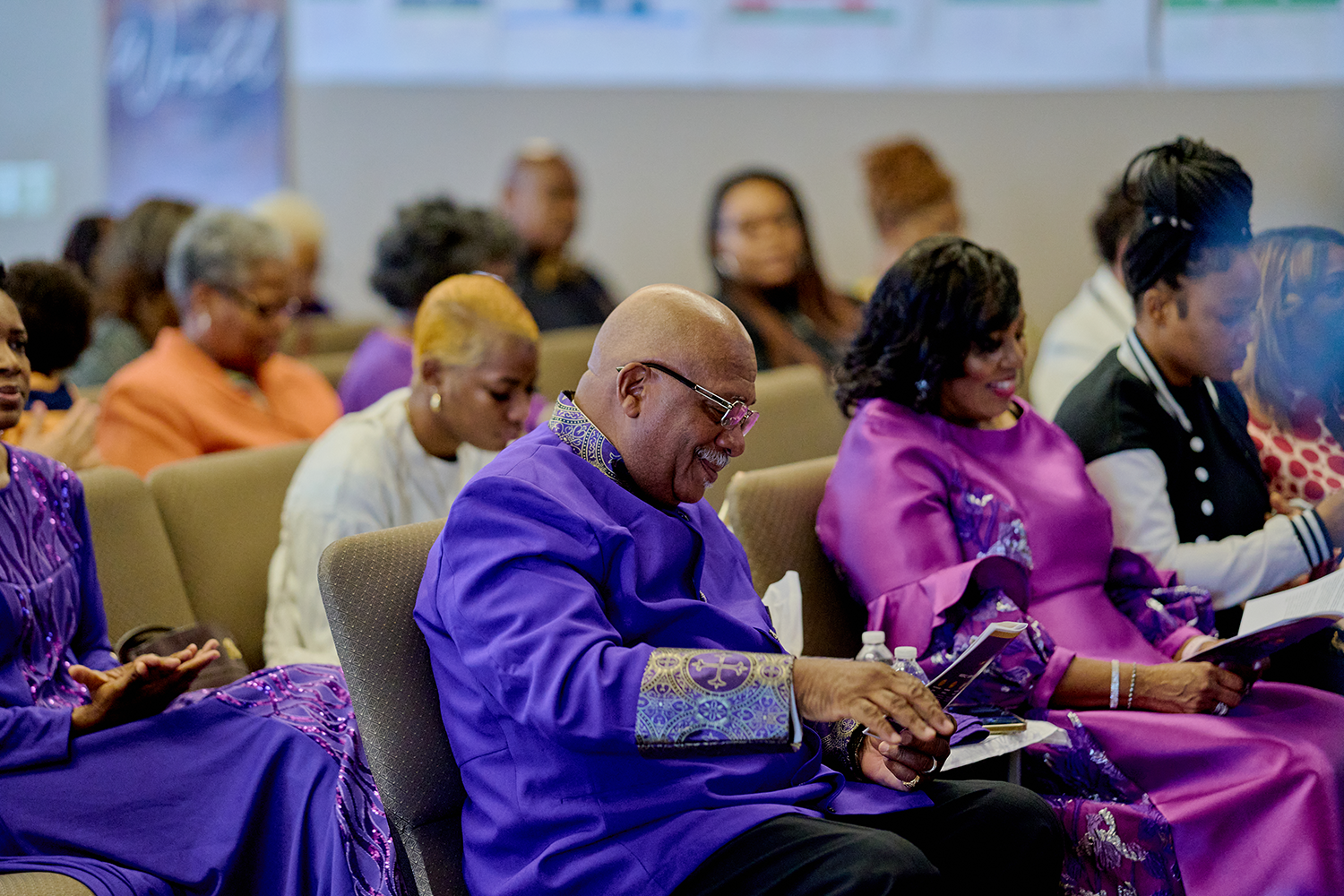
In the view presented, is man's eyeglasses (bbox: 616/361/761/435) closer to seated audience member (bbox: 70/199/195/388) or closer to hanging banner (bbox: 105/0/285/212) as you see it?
seated audience member (bbox: 70/199/195/388)

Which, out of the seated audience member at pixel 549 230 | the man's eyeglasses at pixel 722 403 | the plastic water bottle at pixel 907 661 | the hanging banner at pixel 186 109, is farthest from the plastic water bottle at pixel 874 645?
the hanging banner at pixel 186 109

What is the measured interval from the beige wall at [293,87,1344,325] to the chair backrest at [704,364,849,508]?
2.14 meters

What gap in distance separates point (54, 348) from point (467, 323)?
901 mm

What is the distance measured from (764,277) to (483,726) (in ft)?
10.2

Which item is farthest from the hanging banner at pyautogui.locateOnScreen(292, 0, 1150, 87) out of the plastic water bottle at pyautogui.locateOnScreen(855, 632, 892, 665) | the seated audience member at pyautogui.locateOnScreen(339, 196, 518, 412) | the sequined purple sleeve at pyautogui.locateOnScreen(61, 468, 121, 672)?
the sequined purple sleeve at pyautogui.locateOnScreen(61, 468, 121, 672)

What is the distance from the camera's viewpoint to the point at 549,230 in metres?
5.70

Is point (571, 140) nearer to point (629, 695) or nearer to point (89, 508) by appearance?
point (89, 508)

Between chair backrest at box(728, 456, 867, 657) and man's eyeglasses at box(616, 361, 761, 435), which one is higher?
man's eyeglasses at box(616, 361, 761, 435)

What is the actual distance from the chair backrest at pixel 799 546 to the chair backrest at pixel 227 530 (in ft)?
3.33

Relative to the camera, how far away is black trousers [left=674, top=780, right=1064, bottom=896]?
64.2 inches

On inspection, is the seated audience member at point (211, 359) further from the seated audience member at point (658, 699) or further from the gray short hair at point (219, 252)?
the seated audience member at point (658, 699)

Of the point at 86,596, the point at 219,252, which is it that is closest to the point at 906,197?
the point at 219,252

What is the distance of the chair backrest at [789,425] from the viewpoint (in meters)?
3.14

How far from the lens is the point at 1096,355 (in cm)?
362
